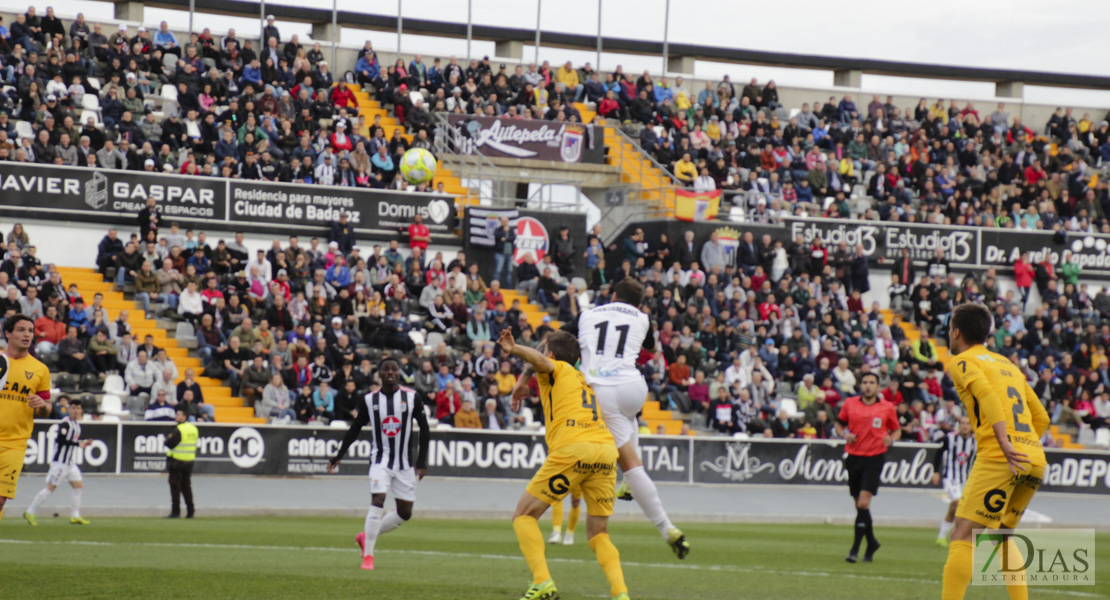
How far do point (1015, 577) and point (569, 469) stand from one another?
294cm

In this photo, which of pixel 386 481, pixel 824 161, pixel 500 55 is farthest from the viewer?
pixel 500 55

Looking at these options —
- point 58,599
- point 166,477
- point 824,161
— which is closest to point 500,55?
point 824,161

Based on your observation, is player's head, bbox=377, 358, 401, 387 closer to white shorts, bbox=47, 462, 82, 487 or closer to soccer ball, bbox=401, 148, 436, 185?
white shorts, bbox=47, 462, 82, 487

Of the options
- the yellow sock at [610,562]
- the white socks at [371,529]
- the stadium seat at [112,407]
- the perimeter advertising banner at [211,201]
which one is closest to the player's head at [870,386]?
the white socks at [371,529]

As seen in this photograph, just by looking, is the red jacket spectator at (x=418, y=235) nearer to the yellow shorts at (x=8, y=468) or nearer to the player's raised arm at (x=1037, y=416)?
the yellow shorts at (x=8, y=468)

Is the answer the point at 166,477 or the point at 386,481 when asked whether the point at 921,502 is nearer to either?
the point at 166,477

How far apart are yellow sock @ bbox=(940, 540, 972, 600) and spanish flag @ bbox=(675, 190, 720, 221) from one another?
26786mm

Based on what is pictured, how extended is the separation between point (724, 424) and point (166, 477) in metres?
11.4

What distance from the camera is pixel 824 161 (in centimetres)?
3894

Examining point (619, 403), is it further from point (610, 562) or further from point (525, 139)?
point (525, 139)

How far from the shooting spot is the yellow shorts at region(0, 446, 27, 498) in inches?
412

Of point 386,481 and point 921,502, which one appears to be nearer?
point 386,481

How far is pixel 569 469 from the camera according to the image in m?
9.09

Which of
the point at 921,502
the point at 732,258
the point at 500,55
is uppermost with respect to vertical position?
the point at 500,55
